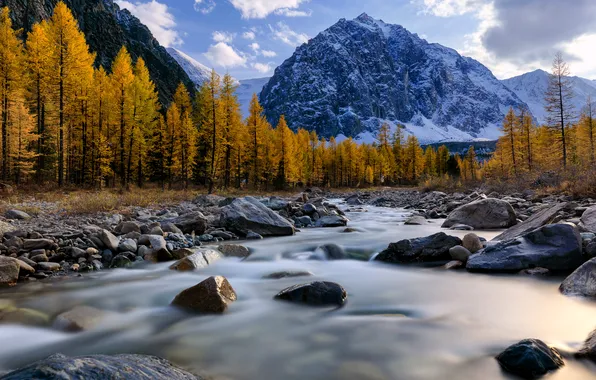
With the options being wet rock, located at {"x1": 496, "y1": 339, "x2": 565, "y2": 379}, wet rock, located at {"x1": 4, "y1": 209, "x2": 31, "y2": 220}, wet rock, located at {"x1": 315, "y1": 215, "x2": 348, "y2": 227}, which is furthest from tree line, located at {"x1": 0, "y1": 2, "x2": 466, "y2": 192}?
wet rock, located at {"x1": 496, "y1": 339, "x2": 565, "y2": 379}

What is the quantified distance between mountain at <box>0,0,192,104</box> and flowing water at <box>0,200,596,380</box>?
7206 cm

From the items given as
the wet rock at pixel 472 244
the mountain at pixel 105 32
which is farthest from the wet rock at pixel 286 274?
the mountain at pixel 105 32

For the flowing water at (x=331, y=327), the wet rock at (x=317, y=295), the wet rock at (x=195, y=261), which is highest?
the wet rock at (x=195, y=261)

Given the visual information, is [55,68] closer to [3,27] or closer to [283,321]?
[3,27]

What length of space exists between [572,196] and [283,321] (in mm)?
12983

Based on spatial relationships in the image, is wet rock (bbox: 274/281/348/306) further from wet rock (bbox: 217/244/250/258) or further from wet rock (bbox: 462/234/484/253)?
wet rock (bbox: 462/234/484/253)

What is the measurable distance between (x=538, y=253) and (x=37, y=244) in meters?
9.32

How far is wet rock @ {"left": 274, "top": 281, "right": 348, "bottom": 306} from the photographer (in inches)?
183

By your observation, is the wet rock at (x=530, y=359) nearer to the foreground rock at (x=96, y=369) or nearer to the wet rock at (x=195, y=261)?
the foreground rock at (x=96, y=369)

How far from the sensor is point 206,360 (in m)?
3.26

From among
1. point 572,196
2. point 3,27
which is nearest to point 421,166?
point 572,196

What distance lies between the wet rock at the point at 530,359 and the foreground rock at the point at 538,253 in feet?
10.5

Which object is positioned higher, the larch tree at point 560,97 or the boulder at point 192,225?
the larch tree at point 560,97

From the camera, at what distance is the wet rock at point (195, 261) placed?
21.4 feet
